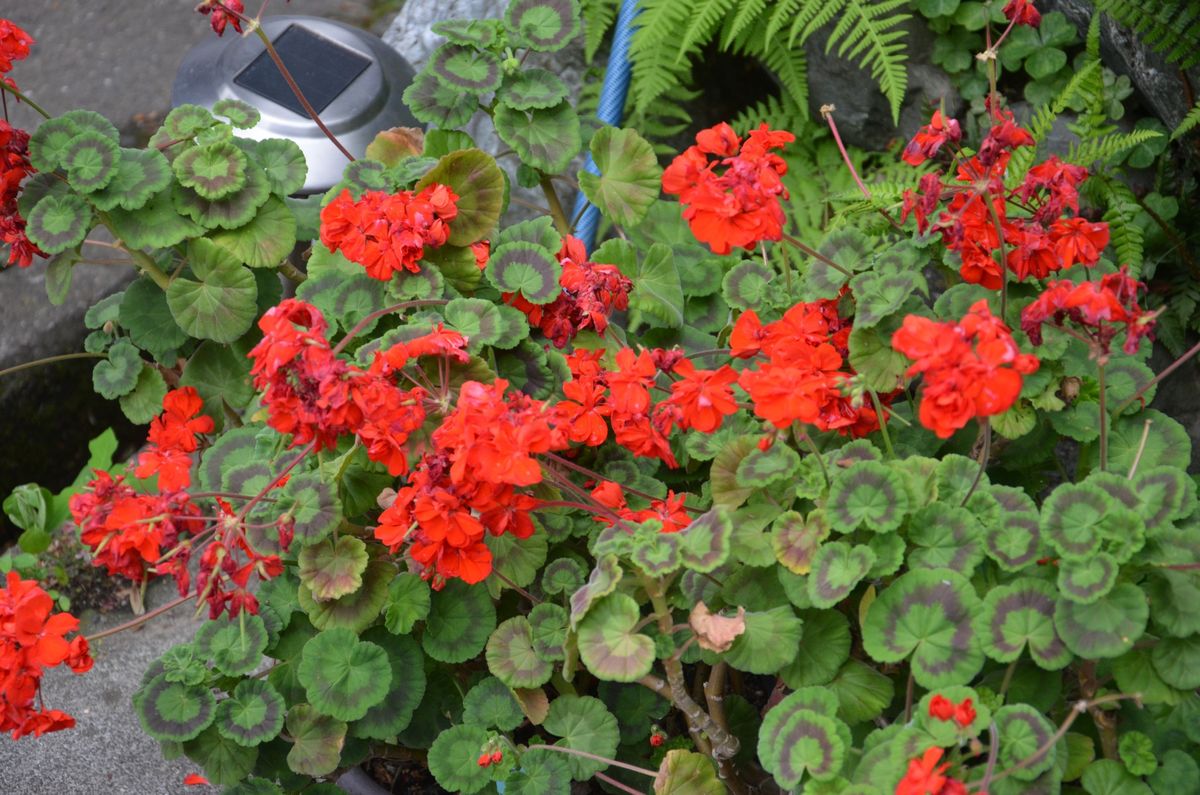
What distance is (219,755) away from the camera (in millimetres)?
1749

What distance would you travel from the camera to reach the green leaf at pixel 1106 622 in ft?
4.29

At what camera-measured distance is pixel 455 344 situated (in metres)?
1.55

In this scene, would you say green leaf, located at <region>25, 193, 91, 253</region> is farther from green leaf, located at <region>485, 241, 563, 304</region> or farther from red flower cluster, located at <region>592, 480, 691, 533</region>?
red flower cluster, located at <region>592, 480, 691, 533</region>

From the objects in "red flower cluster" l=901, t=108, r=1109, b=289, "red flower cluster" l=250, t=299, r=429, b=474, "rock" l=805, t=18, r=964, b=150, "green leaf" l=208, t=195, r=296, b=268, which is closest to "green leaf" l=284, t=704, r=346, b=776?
"red flower cluster" l=250, t=299, r=429, b=474

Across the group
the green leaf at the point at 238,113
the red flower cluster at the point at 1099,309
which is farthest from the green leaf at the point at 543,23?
the red flower cluster at the point at 1099,309

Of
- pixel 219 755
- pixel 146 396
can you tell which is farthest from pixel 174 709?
pixel 146 396

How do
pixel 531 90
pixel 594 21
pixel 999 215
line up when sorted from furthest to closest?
pixel 594 21, pixel 531 90, pixel 999 215

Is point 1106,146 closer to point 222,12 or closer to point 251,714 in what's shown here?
point 222,12

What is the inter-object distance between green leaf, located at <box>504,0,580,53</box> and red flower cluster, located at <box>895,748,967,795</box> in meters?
1.23

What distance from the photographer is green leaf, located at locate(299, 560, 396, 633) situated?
1.73 metres

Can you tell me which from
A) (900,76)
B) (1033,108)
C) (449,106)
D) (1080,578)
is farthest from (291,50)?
(1080,578)

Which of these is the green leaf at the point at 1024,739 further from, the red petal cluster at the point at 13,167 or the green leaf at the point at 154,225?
the red petal cluster at the point at 13,167

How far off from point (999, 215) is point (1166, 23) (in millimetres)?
1000

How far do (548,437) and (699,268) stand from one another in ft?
2.83
